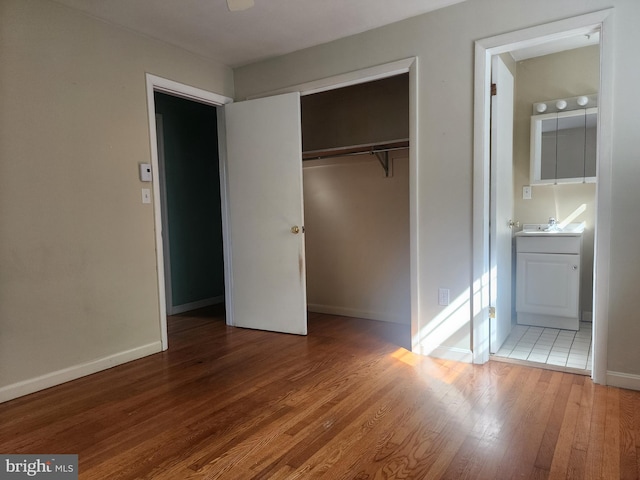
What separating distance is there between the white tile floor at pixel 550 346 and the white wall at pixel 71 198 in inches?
106

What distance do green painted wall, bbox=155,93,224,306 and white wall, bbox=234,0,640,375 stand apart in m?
1.99

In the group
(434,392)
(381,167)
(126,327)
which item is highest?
(381,167)

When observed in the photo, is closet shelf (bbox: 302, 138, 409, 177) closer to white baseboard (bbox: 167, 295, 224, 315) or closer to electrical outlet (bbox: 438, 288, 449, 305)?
electrical outlet (bbox: 438, 288, 449, 305)

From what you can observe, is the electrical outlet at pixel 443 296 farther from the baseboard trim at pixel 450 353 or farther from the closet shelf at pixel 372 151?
the closet shelf at pixel 372 151

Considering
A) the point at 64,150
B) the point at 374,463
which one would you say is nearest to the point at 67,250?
the point at 64,150

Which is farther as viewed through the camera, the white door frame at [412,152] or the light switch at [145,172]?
the light switch at [145,172]

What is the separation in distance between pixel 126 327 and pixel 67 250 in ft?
2.23

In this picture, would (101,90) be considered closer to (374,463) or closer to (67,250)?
(67,250)

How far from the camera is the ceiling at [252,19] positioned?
2580mm

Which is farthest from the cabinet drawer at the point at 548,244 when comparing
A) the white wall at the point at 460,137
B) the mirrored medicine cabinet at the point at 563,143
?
the white wall at the point at 460,137

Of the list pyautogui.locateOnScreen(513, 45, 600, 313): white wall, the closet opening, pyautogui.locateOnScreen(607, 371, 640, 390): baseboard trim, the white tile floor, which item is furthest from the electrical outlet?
pyautogui.locateOnScreen(513, 45, 600, 313): white wall

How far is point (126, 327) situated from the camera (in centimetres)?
291

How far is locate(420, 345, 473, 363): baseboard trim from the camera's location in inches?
108

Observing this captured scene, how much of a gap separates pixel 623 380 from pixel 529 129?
2376 millimetres
